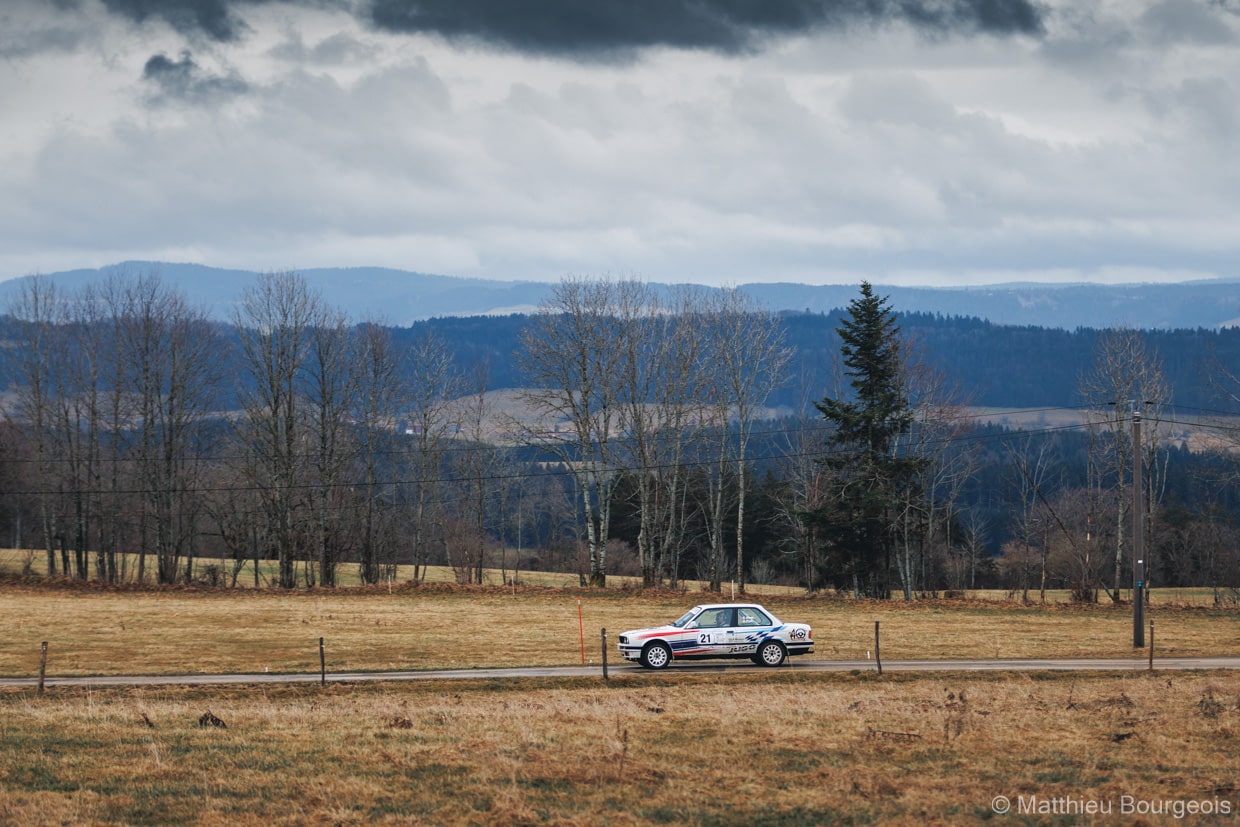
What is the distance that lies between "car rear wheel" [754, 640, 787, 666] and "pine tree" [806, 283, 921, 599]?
86.8ft

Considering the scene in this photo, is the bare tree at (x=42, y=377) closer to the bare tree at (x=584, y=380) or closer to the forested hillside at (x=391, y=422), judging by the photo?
the forested hillside at (x=391, y=422)

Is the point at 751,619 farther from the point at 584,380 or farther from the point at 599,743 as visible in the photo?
the point at 584,380

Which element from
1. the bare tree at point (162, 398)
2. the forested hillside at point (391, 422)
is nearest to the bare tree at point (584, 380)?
the forested hillside at point (391, 422)

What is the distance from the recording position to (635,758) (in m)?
15.6

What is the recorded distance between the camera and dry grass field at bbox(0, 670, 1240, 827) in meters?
12.6

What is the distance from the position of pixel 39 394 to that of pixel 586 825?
217 feet

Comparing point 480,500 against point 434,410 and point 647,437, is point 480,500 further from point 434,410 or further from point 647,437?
point 647,437

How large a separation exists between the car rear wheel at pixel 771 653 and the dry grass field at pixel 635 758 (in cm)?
537

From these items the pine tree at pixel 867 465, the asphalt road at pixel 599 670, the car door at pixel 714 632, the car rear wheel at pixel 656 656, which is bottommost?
the asphalt road at pixel 599 670

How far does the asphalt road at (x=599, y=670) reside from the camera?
27.5 meters

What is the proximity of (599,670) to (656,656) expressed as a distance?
4.93ft

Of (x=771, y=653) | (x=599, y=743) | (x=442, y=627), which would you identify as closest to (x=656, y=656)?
(x=771, y=653)

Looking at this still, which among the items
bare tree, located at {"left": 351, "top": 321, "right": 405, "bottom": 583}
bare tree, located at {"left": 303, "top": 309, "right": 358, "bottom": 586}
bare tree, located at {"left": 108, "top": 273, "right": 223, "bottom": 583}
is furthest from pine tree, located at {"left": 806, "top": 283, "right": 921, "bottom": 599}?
bare tree, located at {"left": 108, "top": 273, "right": 223, "bottom": 583}

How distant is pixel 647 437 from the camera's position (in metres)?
62.0
